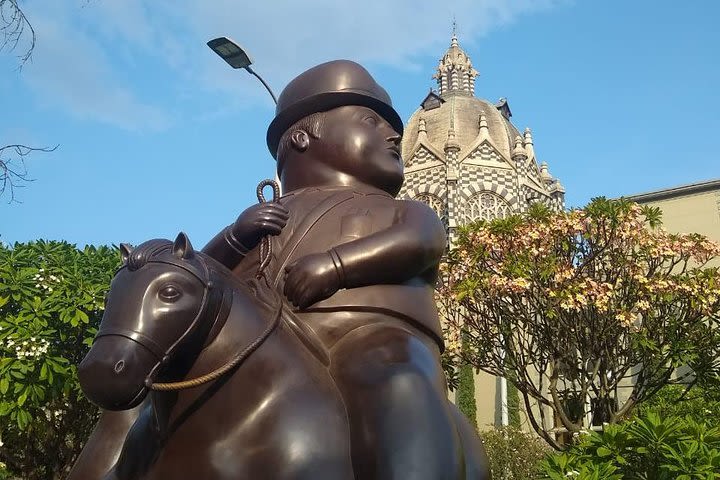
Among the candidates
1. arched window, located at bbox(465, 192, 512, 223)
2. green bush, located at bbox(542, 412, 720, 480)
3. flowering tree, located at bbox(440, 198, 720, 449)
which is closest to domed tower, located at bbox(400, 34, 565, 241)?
arched window, located at bbox(465, 192, 512, 223)

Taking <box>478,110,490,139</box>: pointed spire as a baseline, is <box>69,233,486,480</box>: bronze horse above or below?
below

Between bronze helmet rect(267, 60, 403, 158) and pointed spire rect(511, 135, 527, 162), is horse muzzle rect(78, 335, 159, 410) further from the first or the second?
pointed spire rect(511, 135, 527, 162)

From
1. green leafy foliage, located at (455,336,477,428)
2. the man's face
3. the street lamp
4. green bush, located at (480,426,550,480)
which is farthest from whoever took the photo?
green leafy foliage, located at (455,336,477,428)

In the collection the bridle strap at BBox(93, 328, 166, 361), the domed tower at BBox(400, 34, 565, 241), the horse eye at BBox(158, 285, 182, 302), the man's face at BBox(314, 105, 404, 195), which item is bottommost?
the bridle strap at BBox(93, 328, 166, 361)

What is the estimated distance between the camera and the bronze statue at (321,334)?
1938 mm

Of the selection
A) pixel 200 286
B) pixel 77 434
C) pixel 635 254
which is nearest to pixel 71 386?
pixel 77 434

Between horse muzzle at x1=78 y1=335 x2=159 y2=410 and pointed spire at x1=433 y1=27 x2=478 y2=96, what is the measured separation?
49936 millimetres

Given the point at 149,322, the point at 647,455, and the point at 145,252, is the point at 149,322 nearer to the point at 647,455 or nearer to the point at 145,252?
the point at 145,252

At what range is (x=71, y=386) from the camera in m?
9.04

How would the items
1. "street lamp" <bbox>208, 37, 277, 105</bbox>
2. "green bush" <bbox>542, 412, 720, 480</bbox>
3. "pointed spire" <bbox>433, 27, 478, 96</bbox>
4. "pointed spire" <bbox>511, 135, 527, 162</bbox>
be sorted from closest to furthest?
"green bush" <bbox>542, 412, 720, 480</bbox> → "street lamp" <bbox>208, 37, 277, 105</bbox> → "pointed spire" <bbox>511, 135, 527, 162</bbox> → "pointed spire" <bbox>433, 27, 478, 96</bbox>

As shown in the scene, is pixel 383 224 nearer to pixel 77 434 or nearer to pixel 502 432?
pixel 77 434

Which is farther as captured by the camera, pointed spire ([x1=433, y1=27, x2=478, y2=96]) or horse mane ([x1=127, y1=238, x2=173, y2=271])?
pointed spire ([x1=433, y1=27, x2=478, y2=96])

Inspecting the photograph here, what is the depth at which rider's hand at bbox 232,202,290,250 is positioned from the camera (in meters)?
2.61

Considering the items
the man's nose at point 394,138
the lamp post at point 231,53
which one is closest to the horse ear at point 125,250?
the man's nose at point 394,138
